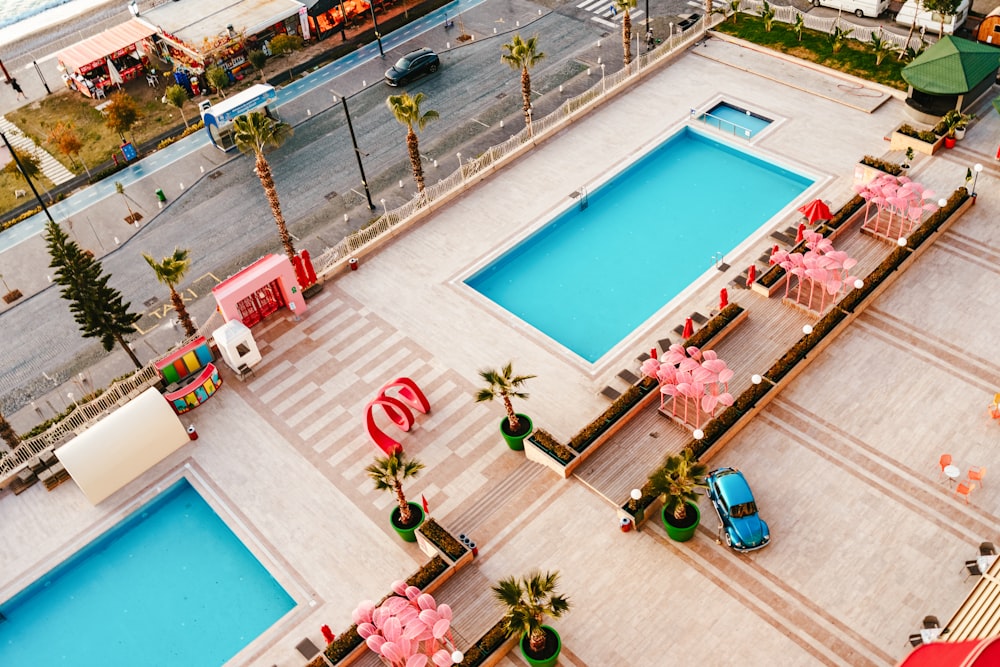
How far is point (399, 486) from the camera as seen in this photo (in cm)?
3394

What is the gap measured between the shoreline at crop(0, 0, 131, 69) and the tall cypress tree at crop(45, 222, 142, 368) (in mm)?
42004

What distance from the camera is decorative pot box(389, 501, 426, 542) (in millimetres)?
35406

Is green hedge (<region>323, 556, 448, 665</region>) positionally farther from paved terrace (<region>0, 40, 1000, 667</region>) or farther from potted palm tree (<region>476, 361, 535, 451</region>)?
potted palm tree (<region>476, 361, 535, 451</region>)

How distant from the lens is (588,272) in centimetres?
4744

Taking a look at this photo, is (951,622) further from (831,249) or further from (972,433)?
(831,249)

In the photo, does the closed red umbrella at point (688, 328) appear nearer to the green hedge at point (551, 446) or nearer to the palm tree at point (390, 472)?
the green hedge at point (551, 446)

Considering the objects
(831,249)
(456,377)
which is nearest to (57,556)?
(456,377)

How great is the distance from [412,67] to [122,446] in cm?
3591

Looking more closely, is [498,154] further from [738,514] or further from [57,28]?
[57,28]

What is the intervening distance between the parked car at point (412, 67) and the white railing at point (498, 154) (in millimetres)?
11063

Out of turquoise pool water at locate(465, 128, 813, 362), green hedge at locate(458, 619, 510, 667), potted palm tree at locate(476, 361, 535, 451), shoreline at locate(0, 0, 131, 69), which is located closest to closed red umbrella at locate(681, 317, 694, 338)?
turquoise pool water at locate(465, 128, 813, 362)

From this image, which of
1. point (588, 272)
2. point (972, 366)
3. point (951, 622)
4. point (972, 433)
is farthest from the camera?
point (588, 272)

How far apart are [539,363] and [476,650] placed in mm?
14980

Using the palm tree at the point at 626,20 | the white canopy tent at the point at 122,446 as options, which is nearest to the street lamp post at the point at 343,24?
the palm tree at the point at 626,20
